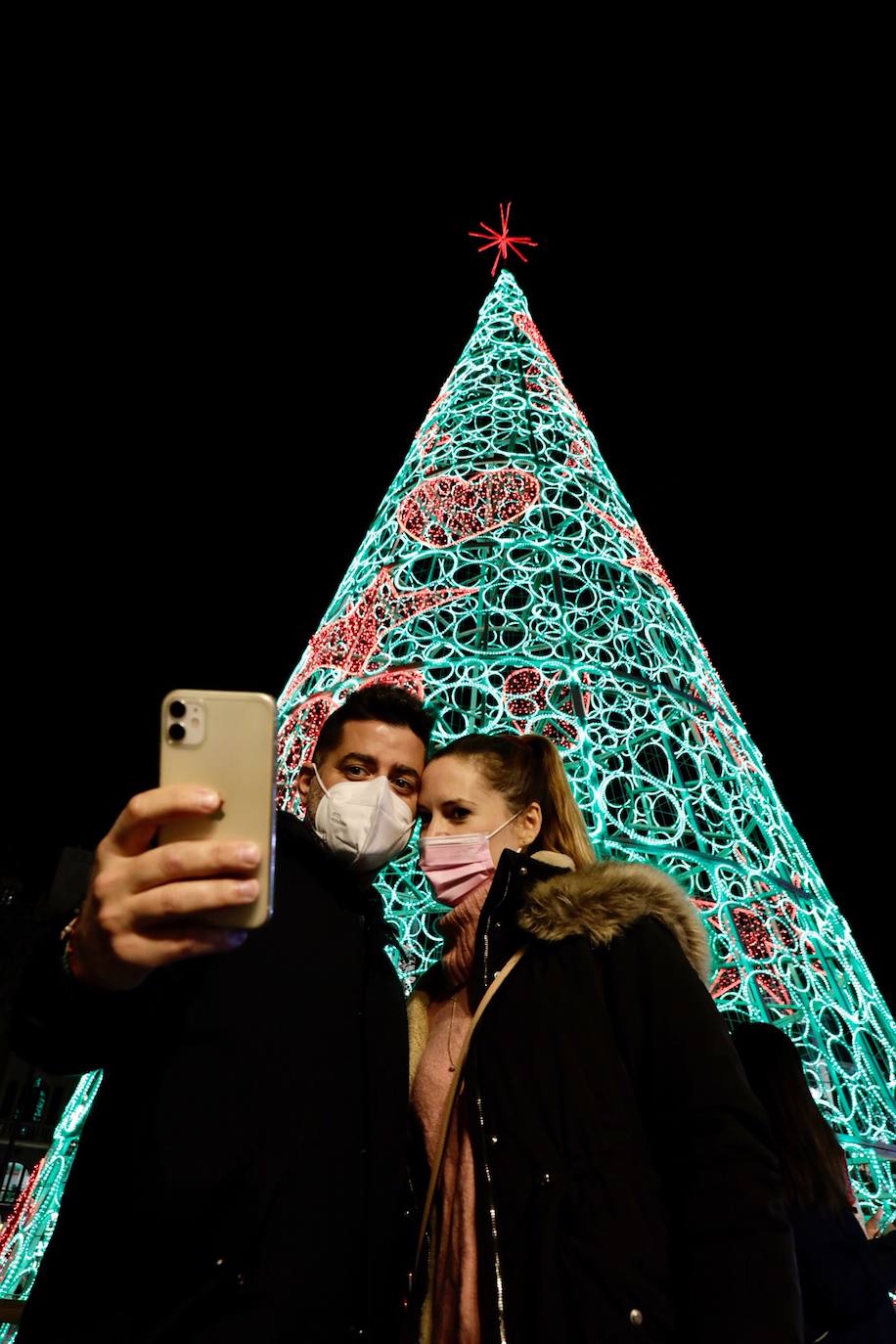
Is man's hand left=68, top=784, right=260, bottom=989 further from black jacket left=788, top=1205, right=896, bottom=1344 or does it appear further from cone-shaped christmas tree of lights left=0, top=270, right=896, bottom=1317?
cone-shaped christmas tree of lights left=0, top=270, right=896, bottom=1317

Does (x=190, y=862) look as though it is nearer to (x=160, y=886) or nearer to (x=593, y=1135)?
(x=160, y=886)

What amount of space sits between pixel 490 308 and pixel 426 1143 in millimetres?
6111

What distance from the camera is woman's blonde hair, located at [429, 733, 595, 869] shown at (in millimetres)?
2180

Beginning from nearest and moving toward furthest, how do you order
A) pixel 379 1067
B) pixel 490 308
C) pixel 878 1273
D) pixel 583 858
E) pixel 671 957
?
pixel 379 1067 < pixel 671 957 < pixel 583 858 < pixel 878 1273 < pixel 490 308

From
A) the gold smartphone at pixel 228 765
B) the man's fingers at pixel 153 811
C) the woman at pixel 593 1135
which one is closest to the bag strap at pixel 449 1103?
the woman at pixel 593 1135

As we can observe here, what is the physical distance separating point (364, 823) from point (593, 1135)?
2.76ft

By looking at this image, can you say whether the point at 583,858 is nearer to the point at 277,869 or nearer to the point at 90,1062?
the point at 277,869

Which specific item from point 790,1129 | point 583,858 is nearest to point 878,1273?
point 790,1129

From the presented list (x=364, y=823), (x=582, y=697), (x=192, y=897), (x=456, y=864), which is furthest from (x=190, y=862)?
(x=582, y=697)

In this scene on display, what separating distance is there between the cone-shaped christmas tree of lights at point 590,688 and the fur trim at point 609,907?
224 centimetres

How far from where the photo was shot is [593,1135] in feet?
4.63

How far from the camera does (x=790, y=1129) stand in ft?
8.95

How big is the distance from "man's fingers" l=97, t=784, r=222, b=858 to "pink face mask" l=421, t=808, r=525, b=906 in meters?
1.09

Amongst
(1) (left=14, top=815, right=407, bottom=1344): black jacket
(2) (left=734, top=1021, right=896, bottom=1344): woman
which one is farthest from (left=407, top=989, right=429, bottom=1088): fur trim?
(2) (left=734, top=1021, right=896, bottom=1344): woman
